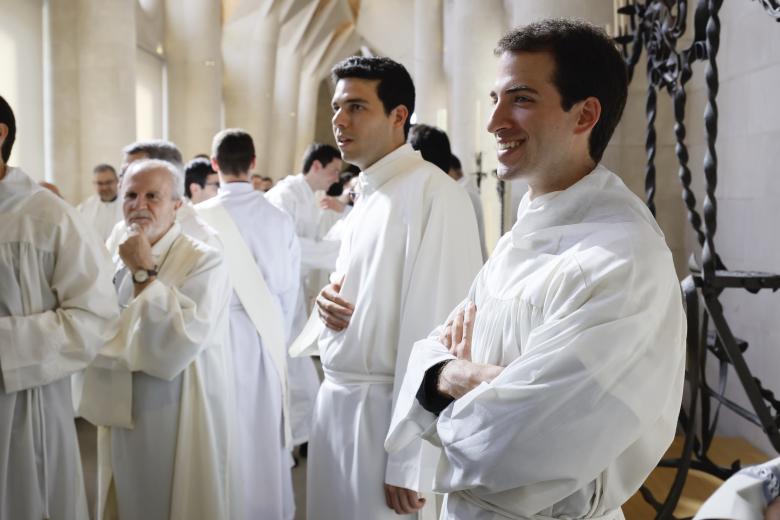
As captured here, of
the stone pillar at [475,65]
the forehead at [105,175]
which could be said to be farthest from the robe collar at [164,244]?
the stone pillar at [475,65]

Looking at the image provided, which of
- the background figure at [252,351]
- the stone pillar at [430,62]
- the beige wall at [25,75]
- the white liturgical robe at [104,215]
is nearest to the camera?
the background figure at [252,351]

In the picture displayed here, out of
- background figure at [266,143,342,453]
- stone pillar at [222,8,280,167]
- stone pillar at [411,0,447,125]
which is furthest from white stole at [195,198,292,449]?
stone pillar at [222,8,280,167]

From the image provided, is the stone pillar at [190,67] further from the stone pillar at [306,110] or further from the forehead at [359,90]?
the stone pillar at [306,110]

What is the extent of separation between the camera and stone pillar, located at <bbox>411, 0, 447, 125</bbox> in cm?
1678

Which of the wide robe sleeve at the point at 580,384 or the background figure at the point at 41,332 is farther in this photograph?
the background figure at the point at 41,332

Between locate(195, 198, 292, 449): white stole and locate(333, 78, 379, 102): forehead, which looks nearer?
locate(333, 78, 379, 102): forehead

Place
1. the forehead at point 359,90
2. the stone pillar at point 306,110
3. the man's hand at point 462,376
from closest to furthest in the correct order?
the man's hand at point 462,376 < the forehead at point 359,90 < the stone pillar at point 306,110

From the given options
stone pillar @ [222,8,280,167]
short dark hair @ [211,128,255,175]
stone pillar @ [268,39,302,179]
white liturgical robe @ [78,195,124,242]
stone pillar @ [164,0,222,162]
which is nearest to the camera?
short dark hair @ [211,128,255,175]

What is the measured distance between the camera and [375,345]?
260 centimetres

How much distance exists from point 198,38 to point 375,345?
1381cm

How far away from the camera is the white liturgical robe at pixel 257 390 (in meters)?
4.32

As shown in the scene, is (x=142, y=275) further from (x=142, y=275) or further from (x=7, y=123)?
(x=7, y=123)

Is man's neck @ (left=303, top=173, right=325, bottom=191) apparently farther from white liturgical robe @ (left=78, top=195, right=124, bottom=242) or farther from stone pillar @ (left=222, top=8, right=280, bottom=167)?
stone pillar @ (left=222, top=8, right=280, bottom=167)

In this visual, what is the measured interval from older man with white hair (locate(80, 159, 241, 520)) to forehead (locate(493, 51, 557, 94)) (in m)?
1.96
